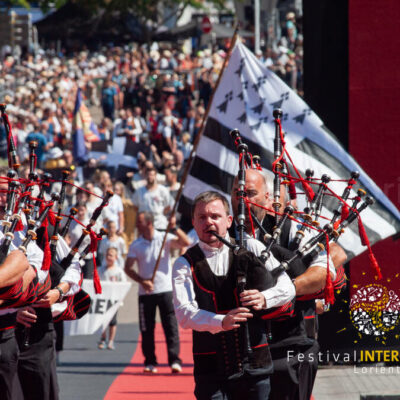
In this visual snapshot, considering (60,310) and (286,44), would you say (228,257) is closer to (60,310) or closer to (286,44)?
(60,310)

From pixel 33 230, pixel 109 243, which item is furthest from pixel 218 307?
pixel 109 243

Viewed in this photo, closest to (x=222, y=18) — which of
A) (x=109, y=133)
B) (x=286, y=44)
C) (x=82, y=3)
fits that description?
(x=82, y=3)

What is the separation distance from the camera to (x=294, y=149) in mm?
9898

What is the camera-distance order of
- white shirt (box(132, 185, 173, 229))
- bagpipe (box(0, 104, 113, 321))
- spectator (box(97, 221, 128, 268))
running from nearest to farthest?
1. bagpipe (box(0, 104, 113, 321))
2. spectator (box(97, 221, 128, 268))
3. white shirt (box(132, 185, 173, 229))

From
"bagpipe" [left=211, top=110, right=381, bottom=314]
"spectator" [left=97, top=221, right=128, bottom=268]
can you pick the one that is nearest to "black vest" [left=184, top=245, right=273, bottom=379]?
"bagpipe" [left=211, top=110, right=381, bottom=314]

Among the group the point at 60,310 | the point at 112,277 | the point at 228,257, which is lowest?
the point at 112,277

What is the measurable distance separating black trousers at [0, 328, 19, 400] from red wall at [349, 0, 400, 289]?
189 inches

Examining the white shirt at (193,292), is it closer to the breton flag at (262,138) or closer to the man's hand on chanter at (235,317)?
the man's hand on chanter at (235,317)

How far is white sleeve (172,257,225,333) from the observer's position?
19.4 ft

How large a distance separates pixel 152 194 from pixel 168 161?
460 cm

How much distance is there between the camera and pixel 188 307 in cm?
604

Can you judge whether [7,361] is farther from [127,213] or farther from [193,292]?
[127,213]

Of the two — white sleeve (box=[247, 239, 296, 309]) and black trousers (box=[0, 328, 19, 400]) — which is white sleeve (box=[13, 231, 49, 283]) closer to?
black trousers (box=[0, 328, 19, 400])

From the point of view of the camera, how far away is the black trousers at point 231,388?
19.9 feet
